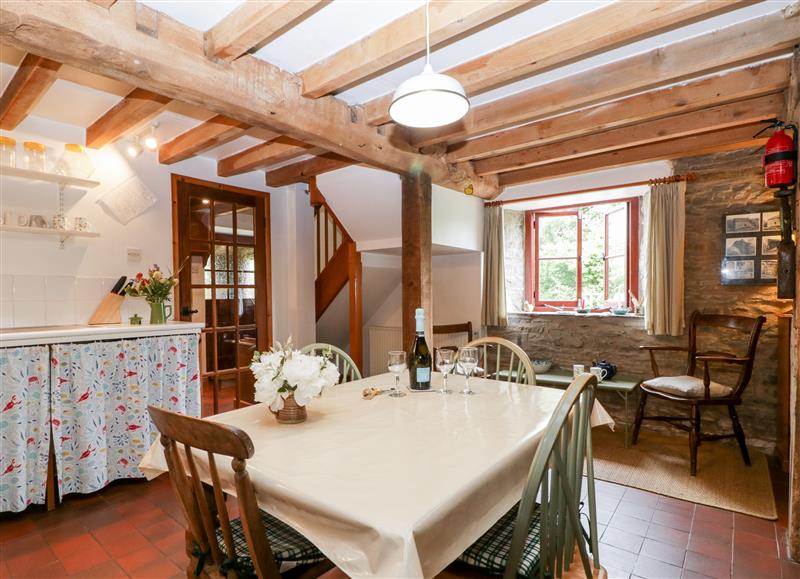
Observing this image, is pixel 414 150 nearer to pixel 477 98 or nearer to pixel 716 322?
pixel 477 98

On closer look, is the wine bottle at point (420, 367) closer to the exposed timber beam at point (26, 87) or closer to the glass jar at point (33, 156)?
the exposed timber beam at point (26, 87)

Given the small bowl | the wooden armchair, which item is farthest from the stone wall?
the small bowl

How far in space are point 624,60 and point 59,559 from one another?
3.56m

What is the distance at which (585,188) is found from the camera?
13.4ft

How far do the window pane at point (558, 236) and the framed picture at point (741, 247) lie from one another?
51.9 inches

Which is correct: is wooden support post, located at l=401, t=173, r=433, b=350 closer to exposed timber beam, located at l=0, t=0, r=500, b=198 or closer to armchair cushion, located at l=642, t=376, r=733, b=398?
exposed timber beam, located at l=0, t=0, r=500, b=198

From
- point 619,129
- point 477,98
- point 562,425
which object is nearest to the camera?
point 562,425

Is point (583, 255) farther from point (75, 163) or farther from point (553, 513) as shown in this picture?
point (75, 163)

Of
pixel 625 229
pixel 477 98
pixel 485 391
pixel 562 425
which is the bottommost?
pixel 485 391

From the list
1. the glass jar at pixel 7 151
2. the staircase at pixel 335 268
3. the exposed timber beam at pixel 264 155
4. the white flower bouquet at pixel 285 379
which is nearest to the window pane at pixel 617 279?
the staircase at pixel 335 268

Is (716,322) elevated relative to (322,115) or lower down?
lower down

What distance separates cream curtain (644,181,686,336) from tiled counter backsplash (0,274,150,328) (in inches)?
164

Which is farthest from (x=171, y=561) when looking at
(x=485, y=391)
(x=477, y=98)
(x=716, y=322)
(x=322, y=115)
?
(x=716, y=322)

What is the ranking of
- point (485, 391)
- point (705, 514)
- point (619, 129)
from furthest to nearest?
1. point (619, 129)
2. point (705, 514)
3. point (485, 391)
